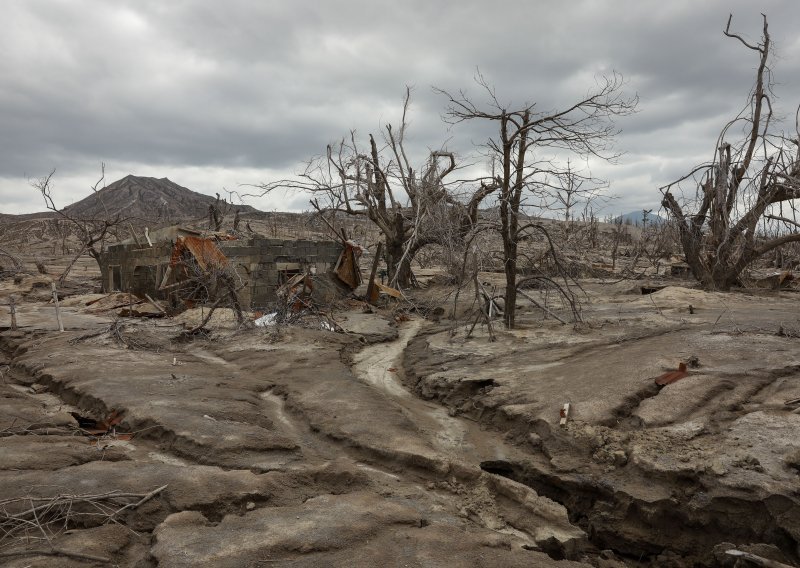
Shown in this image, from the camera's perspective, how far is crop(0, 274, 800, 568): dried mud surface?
324cm

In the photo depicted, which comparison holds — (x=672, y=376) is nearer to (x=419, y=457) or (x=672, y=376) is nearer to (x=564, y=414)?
(x=564, y=414)

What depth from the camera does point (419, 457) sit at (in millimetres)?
4871

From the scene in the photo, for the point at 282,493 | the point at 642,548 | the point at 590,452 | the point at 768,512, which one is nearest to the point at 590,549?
the point at 642,548

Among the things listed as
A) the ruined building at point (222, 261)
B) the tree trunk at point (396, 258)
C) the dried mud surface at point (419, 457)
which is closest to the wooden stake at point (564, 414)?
the dried mud surface at point (419, 457)

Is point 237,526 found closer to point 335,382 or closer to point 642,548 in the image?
point 642,548

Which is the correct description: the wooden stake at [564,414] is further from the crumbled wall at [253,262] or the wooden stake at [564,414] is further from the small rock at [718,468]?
the crumbled wall at [253,262]

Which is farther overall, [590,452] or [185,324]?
[185,324]

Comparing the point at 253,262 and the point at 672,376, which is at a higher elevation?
the point at 253,262

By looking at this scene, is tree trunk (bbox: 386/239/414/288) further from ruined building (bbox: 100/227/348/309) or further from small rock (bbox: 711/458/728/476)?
small rock (bbox: 711/458/728/476)

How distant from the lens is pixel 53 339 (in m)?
9.56

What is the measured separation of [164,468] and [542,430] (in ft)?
11.5

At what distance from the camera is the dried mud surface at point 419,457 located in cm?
324

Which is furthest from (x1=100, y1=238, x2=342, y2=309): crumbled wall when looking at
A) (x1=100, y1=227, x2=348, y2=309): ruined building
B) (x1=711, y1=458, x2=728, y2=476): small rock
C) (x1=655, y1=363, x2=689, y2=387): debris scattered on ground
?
(x1=711, y1=458, x2=728, y2=476): small rock

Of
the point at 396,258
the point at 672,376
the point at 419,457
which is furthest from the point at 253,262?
the point at 672,376
